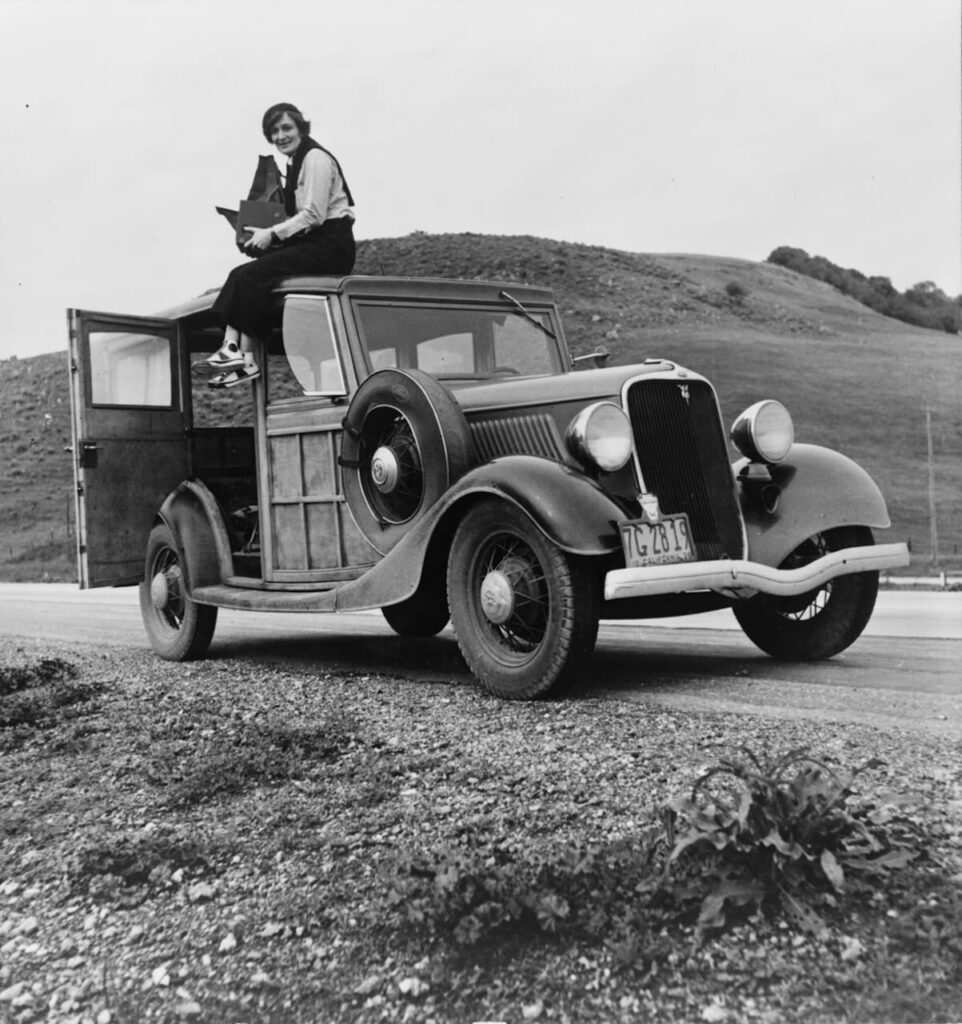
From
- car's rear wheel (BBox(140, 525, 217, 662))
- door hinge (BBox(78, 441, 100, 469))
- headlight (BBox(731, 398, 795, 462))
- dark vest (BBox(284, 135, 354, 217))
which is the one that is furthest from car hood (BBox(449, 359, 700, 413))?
door hinge (BBox(78, 441, 100, 469))

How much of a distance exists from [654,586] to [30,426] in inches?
1298

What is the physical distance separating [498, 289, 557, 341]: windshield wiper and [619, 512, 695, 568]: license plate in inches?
87.8

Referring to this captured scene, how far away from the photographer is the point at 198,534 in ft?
21.7

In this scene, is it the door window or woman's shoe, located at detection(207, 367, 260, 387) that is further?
woman's shoe, located at detection(207, 367, 260, 387)

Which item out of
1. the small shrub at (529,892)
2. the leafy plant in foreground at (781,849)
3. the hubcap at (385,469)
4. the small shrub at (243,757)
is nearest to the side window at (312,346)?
the hubcap at (385,469)

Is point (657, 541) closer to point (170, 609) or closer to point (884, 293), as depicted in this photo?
point (170, 609)

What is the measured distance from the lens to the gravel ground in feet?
6.53

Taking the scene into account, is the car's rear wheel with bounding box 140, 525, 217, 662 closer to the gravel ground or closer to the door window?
the door window

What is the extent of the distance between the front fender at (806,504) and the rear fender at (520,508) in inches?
39.6

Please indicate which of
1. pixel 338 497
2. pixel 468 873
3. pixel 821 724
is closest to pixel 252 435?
pixel 338 497

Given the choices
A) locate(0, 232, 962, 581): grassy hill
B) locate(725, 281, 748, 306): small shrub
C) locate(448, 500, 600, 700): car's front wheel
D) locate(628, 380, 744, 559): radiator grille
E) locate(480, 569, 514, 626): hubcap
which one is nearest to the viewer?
locate(448, 500, 600, 700): car's front wheel

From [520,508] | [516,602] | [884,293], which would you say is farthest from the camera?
[884,293]

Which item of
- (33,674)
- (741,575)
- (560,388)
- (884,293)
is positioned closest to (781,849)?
(741,575)

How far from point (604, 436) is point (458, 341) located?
1798 mm
